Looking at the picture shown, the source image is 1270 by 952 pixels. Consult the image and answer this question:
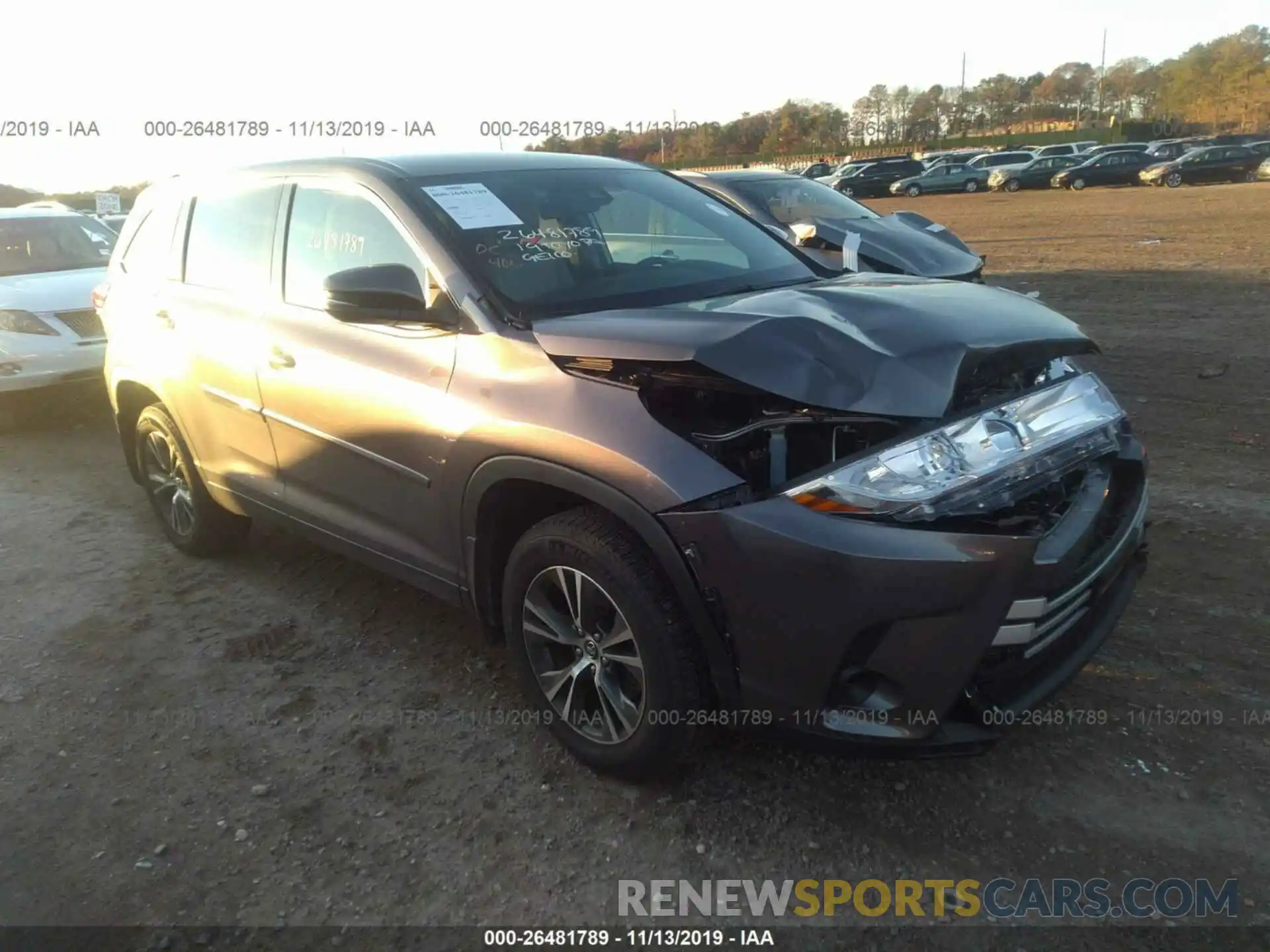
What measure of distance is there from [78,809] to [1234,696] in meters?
3.74

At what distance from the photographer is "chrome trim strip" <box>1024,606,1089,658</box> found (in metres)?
2.60

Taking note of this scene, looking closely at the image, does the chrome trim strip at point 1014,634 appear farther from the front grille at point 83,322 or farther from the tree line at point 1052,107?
the tree line at point 1052,107

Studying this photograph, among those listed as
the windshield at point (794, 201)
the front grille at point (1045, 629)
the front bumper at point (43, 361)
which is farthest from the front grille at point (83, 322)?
the front grille at point (1045, 629)

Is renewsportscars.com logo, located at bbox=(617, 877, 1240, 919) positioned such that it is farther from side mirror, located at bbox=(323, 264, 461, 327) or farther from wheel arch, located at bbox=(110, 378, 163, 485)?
wheel arch, located at bbox=(110, 378, 163, 485)

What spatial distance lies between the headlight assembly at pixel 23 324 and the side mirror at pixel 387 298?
567cm

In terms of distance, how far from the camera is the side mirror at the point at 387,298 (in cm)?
307

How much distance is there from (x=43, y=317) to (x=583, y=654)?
6.64 meters

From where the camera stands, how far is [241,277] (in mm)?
4086

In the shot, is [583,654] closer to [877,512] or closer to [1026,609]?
[877,512]

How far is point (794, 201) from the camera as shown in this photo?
894cm

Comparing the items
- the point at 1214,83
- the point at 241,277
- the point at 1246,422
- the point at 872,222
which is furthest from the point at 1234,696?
the point at 1214,83

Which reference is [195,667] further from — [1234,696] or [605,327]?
[1234,696]

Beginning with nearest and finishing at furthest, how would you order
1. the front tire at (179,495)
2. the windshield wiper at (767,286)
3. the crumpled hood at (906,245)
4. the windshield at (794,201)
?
the windshield wiper at (767,286), the front tire at (179,495), the crumpled hood at (906,245), the windshield at (794,201)

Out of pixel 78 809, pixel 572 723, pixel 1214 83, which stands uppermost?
pixel 1214 83
